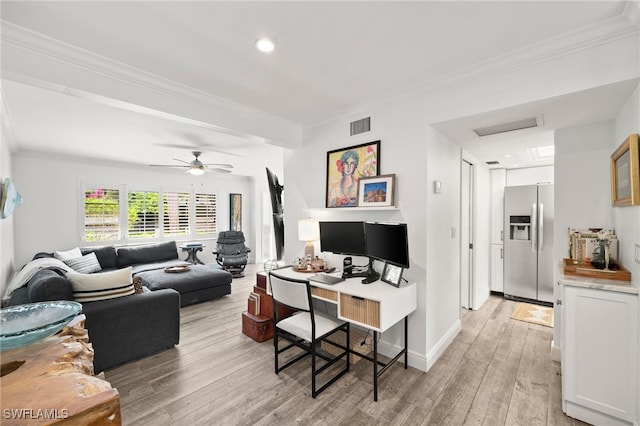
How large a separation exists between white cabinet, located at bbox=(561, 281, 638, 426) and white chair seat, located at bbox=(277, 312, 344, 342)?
5.40 feet

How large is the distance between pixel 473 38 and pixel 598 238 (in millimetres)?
1798

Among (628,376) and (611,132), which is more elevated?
(611,132)

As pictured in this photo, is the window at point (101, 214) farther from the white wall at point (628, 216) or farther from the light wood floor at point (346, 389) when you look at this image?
the white wall at point (628, 216)

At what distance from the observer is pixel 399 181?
107 inches

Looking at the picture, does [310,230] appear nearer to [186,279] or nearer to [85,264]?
[186,279]

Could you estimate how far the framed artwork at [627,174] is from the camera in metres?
A: 1.67

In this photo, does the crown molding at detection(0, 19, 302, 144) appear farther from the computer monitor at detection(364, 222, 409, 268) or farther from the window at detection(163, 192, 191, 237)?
the window at detection(163, 192, 191, 237)

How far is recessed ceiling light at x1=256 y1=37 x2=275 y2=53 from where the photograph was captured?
6.00 ft

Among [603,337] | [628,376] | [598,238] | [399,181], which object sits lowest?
[628,376]

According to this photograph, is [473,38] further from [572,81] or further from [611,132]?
[611,132]

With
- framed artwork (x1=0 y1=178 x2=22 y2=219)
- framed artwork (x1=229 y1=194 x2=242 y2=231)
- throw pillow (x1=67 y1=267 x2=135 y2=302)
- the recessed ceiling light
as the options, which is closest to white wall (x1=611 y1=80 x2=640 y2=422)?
the recessed ceiling light

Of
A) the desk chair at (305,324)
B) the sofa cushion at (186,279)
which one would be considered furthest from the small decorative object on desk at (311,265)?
the sofa cushion at (186,279)

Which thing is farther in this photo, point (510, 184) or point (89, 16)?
point (510, 184)

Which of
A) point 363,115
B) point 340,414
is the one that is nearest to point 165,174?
point 363,115
